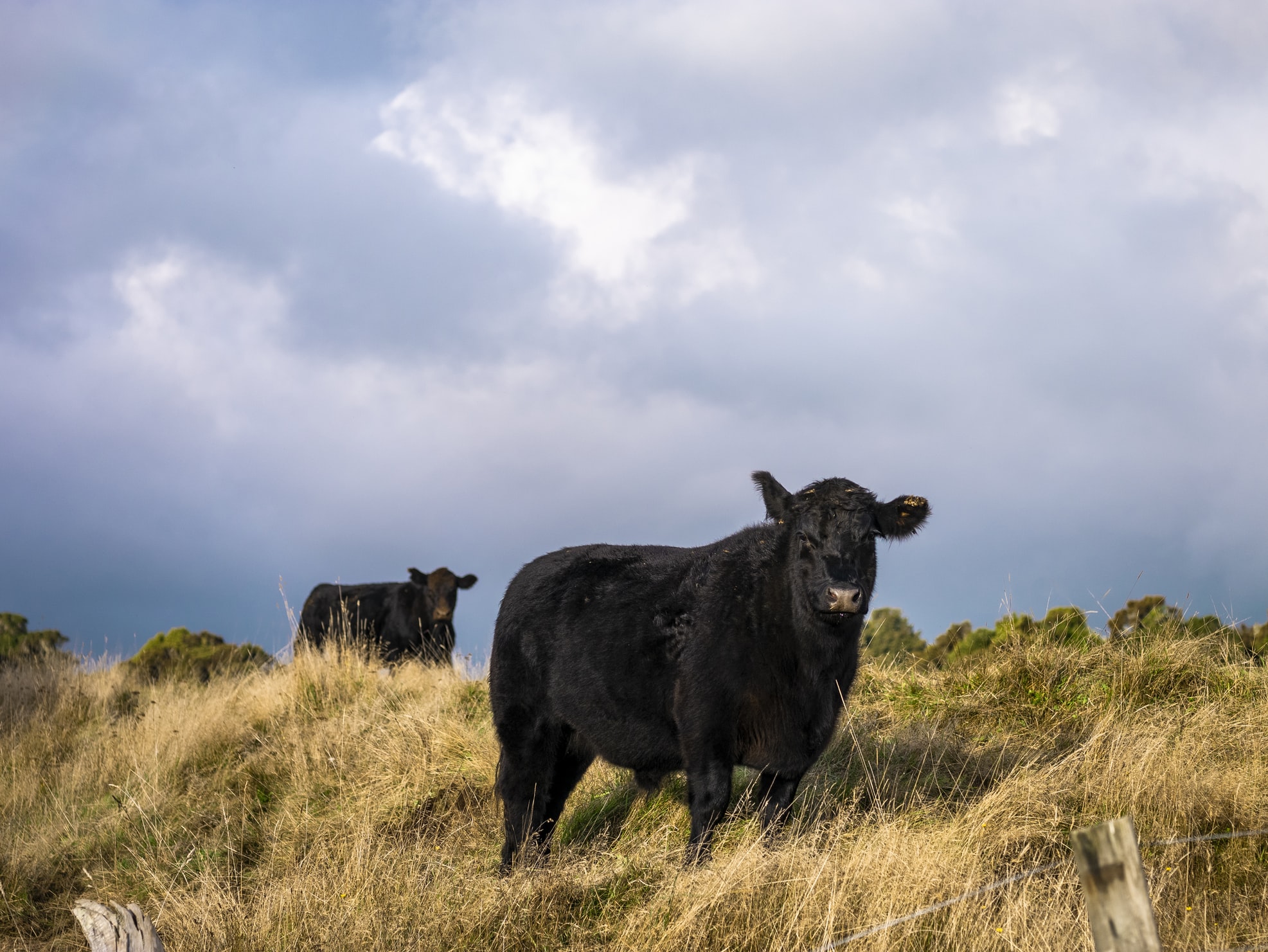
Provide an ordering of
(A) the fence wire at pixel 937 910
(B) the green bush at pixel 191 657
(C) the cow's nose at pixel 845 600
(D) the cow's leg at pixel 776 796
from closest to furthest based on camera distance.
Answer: (A) the fence wire at pixel 937 910, (C) the cow's nose at pixel 845 600, (D) the cow's leg at pixel 776 796, (B) the green bush at pixel 191 657

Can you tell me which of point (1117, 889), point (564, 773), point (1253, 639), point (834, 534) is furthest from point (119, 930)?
point (1253, 639)

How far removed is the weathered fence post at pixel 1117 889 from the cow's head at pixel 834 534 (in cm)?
287

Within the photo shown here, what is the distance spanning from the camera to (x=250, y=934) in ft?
18.9

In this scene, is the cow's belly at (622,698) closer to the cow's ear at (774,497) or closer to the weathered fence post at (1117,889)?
the cow's ear at (774,497)

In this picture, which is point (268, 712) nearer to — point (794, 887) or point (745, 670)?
point (745, 670)

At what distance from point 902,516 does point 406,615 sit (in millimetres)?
13221

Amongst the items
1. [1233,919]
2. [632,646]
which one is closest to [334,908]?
[632,646]

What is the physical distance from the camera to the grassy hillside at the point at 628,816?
5613mm

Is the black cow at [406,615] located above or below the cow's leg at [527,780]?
above

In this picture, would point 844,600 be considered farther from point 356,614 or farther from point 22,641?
point 22,641

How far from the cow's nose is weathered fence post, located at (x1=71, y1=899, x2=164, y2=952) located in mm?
3878

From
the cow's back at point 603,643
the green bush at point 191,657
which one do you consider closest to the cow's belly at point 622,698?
the cow's back at point 603,643

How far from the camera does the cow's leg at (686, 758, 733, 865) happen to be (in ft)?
21.5

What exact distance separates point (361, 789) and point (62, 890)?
2532 mm
